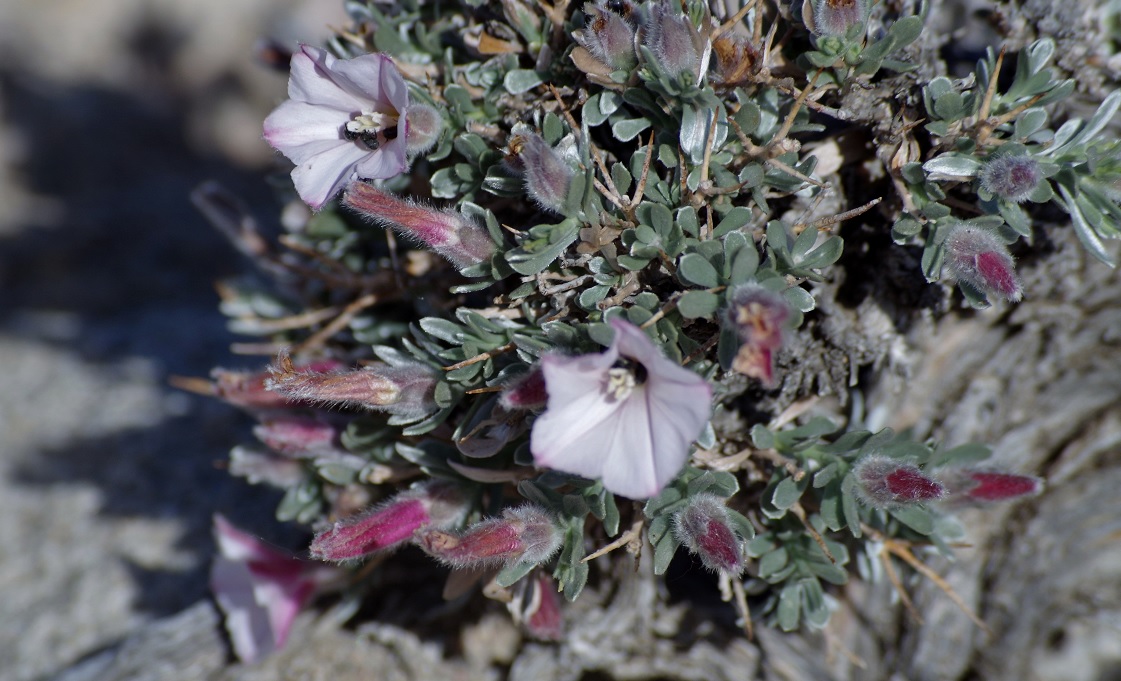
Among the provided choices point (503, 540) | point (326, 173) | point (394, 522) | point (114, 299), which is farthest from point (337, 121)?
point (114, 299)

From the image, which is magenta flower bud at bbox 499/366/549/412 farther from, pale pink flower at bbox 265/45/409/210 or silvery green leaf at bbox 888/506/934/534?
silvery green leaf at bbox 888/506/934/534

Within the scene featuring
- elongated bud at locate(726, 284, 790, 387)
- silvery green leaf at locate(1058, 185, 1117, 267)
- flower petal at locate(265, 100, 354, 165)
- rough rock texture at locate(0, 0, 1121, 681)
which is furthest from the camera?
rough rock texture at locate(0, 0, 1121, 681)

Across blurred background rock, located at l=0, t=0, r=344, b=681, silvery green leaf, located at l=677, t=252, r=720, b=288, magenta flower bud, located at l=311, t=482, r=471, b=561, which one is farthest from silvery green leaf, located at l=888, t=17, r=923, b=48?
blurred background rock, located at l=0, t=0, r=344, b=681

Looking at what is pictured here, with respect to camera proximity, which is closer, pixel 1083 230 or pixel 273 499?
pixel 1083 230

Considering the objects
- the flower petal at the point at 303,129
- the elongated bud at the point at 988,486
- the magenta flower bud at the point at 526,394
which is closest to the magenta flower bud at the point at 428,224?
the flower petal at the point at 303,129

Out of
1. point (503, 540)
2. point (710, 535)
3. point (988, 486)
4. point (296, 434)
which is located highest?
point (988, 486)

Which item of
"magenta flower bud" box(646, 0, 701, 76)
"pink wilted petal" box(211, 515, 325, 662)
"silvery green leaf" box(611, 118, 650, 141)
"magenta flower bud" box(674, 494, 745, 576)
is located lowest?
"pink wilted petal" box(211, 515, 325, 662)

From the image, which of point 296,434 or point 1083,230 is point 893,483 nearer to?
point 1083,230
